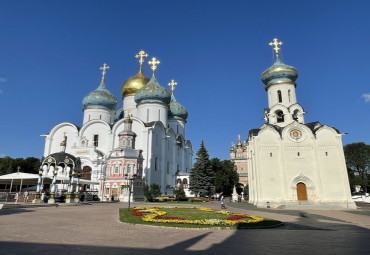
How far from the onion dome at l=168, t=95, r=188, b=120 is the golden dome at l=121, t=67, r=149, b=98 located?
630 cm

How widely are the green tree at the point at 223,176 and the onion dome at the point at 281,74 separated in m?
18.3

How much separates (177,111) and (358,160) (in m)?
31.4

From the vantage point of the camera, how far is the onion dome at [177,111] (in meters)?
45.9

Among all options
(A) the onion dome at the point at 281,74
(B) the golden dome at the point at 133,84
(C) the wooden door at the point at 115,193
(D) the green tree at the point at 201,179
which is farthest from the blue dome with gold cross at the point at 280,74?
(B) the golden dome at the point at 133,84

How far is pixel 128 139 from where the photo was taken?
31531mm

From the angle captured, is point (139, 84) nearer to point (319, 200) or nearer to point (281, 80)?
point (281, 80)

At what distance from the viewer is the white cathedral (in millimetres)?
30188

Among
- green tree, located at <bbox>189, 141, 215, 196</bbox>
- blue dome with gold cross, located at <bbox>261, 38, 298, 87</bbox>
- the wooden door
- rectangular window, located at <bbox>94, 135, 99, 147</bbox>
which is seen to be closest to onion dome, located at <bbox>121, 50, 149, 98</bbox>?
rectangular window, located at <bbox>94, 135, 99, 147</bbox>

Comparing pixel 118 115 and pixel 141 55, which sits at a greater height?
pixel 141 55

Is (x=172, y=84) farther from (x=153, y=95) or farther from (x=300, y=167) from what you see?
(x=300, y=167)

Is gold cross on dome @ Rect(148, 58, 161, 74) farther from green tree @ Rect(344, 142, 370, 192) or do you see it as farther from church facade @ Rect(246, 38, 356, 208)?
green tree @ Rect(344, 142, 370, 192)

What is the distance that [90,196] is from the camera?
28219 millimetres

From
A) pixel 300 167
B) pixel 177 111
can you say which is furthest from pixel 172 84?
pixel 300 167

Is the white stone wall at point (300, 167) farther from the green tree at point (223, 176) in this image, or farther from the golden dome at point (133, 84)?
the golden dome at point (133, 84)
